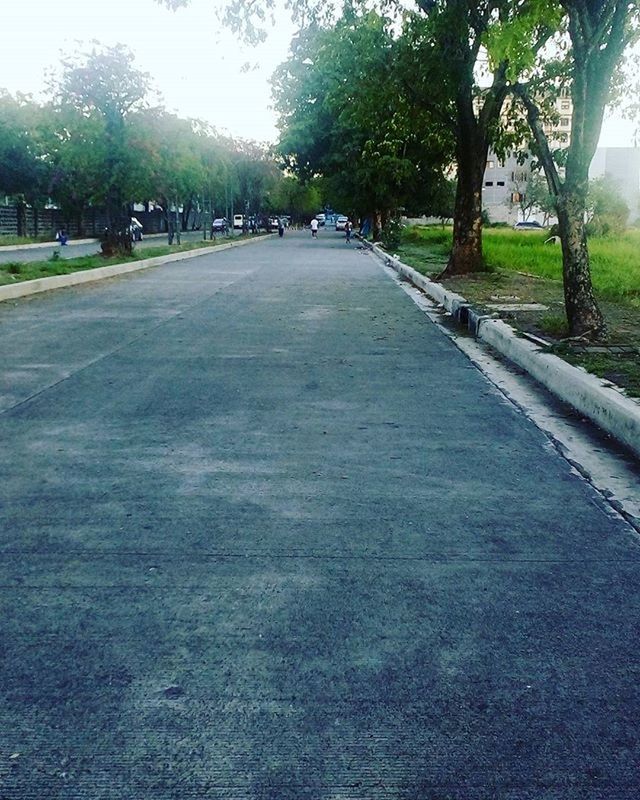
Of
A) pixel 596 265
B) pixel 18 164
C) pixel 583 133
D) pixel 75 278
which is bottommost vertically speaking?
pixel 75 278

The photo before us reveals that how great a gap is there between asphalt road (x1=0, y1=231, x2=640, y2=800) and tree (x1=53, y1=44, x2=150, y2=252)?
20493 millimetres

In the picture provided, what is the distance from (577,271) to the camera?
33.6ft

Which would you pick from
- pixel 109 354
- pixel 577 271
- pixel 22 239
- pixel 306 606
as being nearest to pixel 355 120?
pixel 577 271

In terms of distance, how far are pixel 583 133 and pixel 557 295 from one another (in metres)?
6.13

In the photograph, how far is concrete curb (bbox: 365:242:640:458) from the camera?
6.23 metres

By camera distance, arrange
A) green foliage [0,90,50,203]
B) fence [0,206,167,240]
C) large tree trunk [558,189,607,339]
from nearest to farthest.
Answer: large tree trunk [558,189,607,339], green foliage [0,90,50,203], fence [0,206,167,240]

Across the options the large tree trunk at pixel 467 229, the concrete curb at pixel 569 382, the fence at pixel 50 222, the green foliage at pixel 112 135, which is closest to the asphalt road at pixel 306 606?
the concrete curb at pixel 569 382

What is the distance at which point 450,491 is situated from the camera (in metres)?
5.00

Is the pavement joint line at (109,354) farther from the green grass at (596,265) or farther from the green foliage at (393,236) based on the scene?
the green foliage at (393,236)

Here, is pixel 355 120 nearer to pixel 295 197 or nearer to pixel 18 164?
pixel 18 164

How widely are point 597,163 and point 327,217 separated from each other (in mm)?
83134

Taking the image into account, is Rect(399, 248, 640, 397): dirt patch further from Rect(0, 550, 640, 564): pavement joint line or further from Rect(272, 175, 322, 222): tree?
Rect(272, 175, 322, 222): tree

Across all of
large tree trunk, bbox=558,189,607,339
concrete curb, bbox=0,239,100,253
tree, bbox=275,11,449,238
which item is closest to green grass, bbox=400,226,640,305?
tree, bbox=275,11,449,238

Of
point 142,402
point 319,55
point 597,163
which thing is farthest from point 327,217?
point 142,402
